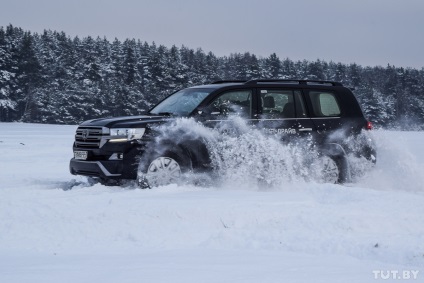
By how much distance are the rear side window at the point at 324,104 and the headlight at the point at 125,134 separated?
3.12m

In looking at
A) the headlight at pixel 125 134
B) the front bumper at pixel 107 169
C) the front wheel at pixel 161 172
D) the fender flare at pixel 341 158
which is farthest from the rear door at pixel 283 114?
the front bumper at pixel 107 169

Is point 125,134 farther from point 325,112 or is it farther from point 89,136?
point 325,112

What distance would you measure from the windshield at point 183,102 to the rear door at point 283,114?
91cm

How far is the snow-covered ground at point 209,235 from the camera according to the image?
436 centimetres

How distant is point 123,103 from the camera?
79.7 m

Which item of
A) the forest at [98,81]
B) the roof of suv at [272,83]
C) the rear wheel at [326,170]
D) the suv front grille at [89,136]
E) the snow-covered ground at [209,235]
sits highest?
the forest at [98,81]

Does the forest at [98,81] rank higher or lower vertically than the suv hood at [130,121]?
higher

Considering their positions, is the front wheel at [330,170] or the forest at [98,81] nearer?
the front wheel at [330,170]

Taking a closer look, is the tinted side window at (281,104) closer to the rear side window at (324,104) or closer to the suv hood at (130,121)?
the rear side window at (324,104)

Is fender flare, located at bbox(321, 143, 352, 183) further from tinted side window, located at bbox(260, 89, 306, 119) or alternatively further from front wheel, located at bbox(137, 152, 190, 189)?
front wheel, located at bbox(137, 152, 190, 189)

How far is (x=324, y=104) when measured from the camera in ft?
33.1

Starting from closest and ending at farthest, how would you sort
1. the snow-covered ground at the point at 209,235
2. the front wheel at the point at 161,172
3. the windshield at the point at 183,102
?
1. the snow-covered ground at the point at 209,235
2. the front wheel at the point at 161,172
3. the windshield at the point at 183,102

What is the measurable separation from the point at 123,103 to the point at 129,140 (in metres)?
72.3

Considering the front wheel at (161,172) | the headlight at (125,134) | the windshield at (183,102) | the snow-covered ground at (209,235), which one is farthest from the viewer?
the windshield at (183,102)
